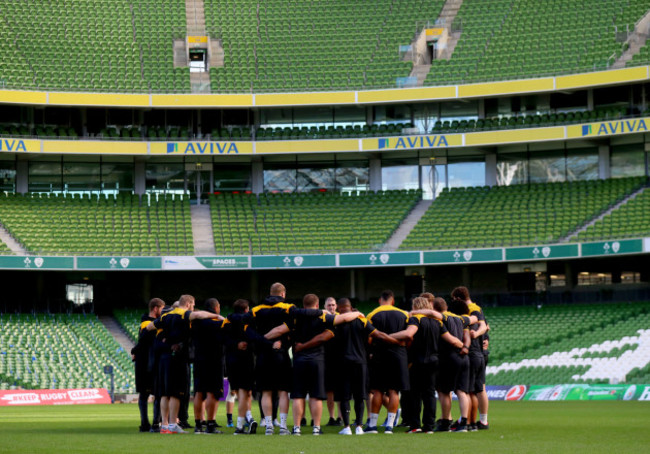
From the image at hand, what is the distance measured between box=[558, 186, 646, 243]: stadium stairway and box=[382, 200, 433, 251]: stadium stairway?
23.7 ft

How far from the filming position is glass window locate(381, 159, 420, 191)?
5338cm

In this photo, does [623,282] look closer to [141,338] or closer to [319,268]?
[319,268]

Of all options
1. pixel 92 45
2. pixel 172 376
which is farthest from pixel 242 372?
pixel 92 45

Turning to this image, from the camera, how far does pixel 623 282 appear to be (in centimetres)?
4706

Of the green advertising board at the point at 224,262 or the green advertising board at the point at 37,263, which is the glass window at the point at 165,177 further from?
the green advertising board at the point at 37,263

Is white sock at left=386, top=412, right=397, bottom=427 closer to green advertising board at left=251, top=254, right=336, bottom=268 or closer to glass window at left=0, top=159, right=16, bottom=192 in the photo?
green advertising board at left=251, top=254, right=336, bottom=268

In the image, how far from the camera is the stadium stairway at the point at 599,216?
152 feet

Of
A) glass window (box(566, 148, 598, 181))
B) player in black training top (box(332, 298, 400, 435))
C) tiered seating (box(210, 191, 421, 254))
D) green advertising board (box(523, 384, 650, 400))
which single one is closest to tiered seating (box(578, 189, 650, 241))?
glass window (box(566, 148, 598, 181))

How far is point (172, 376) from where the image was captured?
57.0 feet

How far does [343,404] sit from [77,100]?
3631 cm

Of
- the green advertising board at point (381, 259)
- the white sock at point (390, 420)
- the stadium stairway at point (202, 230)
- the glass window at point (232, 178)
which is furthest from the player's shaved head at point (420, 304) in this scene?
the glass window at point (232, 178)

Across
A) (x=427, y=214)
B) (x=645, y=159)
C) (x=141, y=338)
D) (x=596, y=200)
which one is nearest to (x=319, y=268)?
(x=427, y=214)

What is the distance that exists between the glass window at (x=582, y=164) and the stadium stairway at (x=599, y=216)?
3409mm

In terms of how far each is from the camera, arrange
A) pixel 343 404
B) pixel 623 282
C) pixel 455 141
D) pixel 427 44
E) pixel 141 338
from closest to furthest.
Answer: pixel 343 404
pixel 141 338
pixel 623 282
pixel 455 141
pixel 427 44
